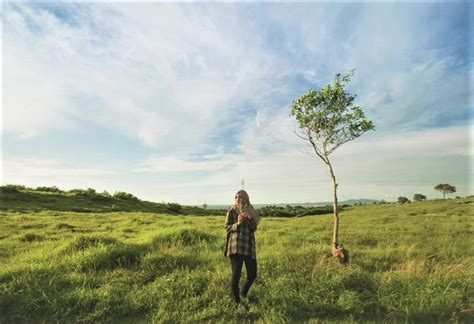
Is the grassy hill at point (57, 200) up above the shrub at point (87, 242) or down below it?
above

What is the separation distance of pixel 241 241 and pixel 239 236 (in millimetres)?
122

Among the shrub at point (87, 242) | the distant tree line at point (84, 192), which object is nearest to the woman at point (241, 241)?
the shrub at point (87, 242)

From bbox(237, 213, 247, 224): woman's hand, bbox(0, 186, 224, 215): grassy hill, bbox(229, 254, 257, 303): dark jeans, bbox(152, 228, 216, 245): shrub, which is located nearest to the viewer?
bbox(229, 254, 257, 303): dark jeans

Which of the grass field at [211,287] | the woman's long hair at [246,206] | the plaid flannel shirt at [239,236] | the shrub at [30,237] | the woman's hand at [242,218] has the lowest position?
the grass field at [211,287]

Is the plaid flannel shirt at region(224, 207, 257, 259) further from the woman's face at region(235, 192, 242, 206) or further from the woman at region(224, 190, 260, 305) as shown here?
the woman's face at region(235, 192, 242, 206)

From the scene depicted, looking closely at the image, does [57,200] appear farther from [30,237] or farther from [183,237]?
[183,237]

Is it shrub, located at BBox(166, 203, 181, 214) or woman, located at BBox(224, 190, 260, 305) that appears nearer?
woman, located at BBox(224, 190, 260, 305)

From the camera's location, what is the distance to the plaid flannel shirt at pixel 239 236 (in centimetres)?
701

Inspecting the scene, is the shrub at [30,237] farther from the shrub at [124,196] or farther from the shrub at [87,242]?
the shrub at [124,196]

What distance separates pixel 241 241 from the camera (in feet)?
23.1

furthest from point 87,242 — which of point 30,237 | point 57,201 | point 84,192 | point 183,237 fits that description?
point 84,192

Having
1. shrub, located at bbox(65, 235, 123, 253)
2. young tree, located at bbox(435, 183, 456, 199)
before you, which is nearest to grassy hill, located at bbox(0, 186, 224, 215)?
shrub, located at bbox(65, 235, 123, 253)

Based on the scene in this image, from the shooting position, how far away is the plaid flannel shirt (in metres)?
7.01

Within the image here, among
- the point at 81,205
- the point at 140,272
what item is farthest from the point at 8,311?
the point at 81,205
